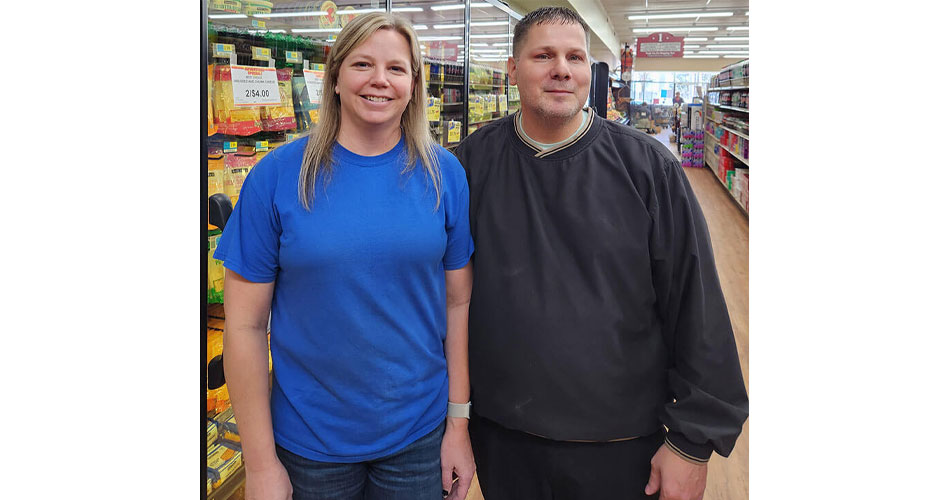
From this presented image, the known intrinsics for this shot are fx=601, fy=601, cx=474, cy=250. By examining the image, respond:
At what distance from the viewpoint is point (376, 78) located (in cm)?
121

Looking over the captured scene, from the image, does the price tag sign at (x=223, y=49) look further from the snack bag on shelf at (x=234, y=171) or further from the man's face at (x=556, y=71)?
the man's face at (x=556, y=71)

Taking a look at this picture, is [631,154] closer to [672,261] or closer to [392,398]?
[672,261]

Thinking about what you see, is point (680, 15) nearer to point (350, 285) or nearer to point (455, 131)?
point (455, 131)

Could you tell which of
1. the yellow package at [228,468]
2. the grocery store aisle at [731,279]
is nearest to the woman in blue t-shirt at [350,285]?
the yellow package at [228,468]

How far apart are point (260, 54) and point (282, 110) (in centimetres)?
23

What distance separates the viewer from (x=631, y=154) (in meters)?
1.38

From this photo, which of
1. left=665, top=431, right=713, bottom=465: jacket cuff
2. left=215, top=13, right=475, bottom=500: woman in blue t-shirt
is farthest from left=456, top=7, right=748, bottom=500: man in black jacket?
left=215, top=13, right=475, bottom=500: woman in blue t-shirt

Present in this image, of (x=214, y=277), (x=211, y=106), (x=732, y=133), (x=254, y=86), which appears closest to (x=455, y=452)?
(x=214, y=277)

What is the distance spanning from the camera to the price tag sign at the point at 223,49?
2018 millimetres

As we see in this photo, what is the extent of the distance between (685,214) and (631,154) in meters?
0.18

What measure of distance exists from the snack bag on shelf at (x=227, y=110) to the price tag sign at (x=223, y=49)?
4 centimetres

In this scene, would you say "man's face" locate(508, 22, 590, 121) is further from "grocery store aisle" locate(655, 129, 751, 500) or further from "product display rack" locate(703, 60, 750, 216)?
"product display rack" locate(703, 60, 750, 216)

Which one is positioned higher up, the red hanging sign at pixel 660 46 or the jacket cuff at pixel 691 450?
the red hanging sign at pixel 660 46

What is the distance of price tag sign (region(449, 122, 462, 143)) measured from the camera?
4.62 meters
